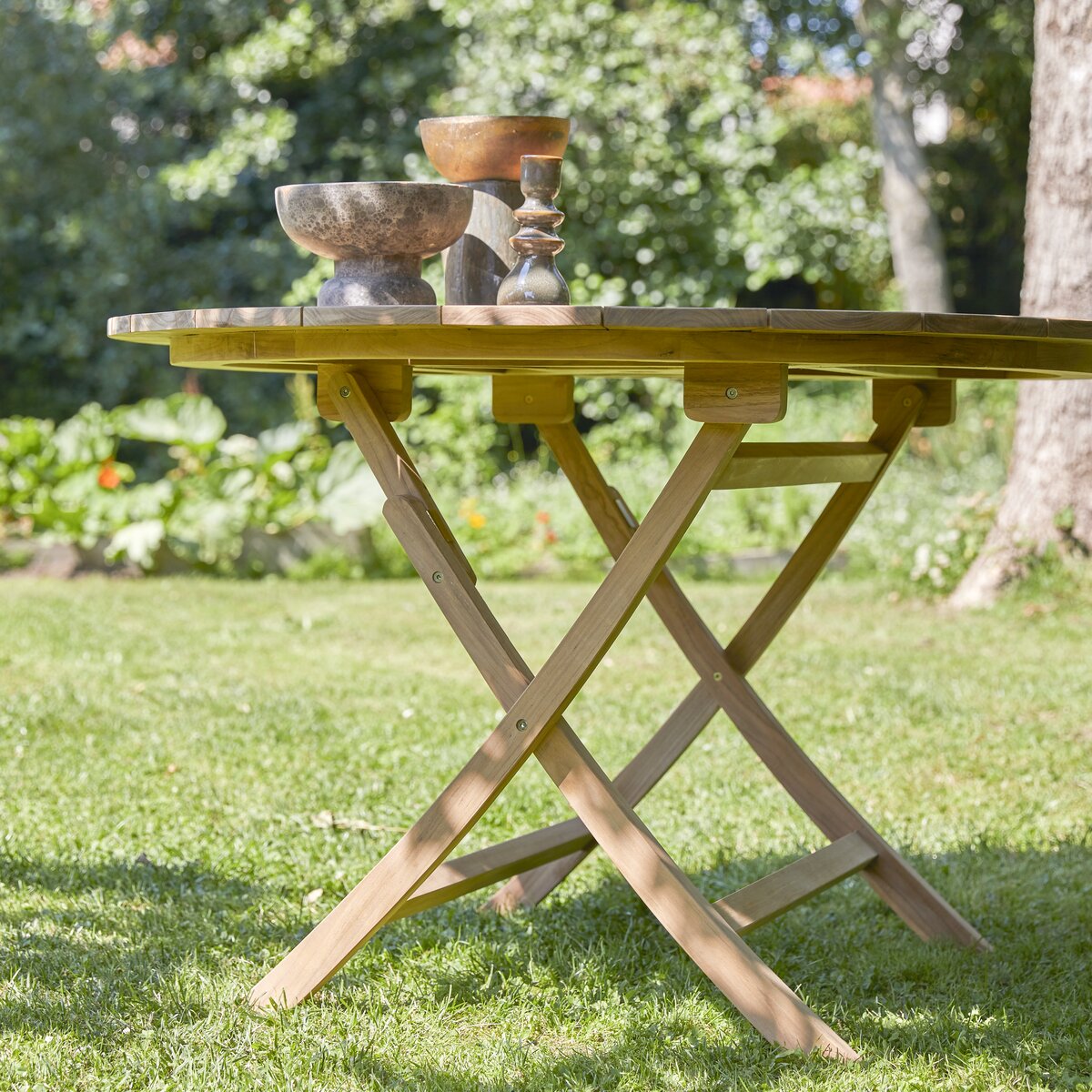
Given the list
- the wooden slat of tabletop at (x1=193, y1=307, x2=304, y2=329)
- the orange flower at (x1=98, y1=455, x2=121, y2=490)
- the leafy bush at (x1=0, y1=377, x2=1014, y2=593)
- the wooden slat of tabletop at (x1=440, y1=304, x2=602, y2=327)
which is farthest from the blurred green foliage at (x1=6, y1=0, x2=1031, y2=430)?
the wooden slat of tabletop at (x1=440, y1=304, x2=602, y2=327)

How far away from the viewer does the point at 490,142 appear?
7.62 feet

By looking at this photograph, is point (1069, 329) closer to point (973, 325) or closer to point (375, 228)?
point (973, 325)

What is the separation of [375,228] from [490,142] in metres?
0.31

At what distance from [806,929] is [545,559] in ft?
16.4

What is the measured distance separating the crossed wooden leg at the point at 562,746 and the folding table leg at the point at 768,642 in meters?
0.51

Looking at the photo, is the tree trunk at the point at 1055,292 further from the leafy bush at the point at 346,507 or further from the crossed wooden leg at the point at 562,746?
the crossed wooden leg at the point at 562,746

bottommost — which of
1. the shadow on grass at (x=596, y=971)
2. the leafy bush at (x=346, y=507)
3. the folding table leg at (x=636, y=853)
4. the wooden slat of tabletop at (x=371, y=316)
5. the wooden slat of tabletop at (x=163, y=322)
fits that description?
the leafy bush at (x=346, y=507)

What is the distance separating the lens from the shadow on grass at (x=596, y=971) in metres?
2.20


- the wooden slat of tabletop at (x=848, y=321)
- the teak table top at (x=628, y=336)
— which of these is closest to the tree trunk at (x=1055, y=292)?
the teak table top at (x=628, y=336)

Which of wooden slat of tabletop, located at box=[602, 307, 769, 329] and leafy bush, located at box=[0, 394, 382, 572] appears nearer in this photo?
wooden slat of tabletop, located at box=[602, 307, 769, 329]

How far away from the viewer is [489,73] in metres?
9.21

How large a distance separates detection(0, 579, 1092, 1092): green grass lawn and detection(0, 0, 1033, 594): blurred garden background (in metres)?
1.91

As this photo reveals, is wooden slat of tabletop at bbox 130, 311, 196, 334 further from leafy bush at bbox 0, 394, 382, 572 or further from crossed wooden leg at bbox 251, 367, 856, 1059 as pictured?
leafy bush at bbox 0, 394, 382, 572

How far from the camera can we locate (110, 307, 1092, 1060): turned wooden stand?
2.00m
